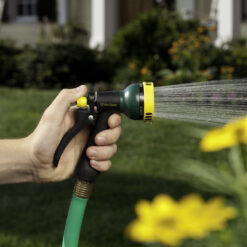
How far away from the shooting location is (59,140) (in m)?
2.13

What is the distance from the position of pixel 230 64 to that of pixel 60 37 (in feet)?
16.7

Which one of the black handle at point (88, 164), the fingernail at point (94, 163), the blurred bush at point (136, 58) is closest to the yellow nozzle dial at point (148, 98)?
the black handle at point (88, 164)

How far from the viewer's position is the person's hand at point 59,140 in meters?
1.94

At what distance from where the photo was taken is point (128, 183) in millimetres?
5148

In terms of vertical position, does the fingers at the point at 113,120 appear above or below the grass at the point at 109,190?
above

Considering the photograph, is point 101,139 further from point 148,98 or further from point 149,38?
point 149,38

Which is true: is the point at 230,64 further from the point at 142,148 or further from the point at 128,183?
the point at 128,183

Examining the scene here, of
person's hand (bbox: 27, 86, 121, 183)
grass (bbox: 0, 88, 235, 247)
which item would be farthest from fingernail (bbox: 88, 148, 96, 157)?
grass (bbox: 0, 88, 235, 247)

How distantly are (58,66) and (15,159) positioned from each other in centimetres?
859

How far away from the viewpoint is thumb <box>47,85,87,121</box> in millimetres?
1990

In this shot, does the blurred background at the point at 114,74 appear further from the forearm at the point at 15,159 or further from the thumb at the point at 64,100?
the forearm at the point at 15,159

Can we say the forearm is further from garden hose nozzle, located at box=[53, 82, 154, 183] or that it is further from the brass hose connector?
the brass hose connector

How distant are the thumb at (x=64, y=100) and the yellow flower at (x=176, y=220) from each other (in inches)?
53.5

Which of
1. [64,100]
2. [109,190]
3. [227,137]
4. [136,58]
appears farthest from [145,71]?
[227,137]
